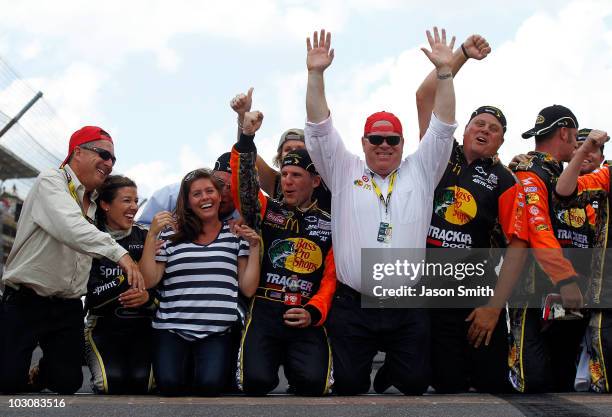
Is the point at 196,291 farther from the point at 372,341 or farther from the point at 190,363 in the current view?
the point at 372,341

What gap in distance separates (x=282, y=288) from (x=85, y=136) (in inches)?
61.5

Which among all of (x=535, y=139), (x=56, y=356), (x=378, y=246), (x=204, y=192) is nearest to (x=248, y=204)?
(x=204, y=192)

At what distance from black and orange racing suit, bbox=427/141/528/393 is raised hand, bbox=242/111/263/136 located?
123 cm

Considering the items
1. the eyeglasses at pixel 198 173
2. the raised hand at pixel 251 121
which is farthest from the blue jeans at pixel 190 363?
the raised hand at pixel 251 121

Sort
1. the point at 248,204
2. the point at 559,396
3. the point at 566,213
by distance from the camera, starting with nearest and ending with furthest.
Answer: the point at 559,396, the point at 248,204, the point at 566,213

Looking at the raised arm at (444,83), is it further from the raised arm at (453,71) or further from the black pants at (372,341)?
the black pants at (372,341)

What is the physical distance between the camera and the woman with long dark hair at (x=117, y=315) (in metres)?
4.87

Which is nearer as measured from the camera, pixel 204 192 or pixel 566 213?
pixel 204 192

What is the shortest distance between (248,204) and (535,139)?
2.09 m

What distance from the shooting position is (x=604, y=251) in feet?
16.5

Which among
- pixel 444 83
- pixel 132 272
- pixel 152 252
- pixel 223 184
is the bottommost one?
pixel 132 272

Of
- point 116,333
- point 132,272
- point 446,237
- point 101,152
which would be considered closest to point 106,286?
point 116,333

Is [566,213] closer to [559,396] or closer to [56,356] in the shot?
[559,396]

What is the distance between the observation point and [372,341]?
4.83 meters
